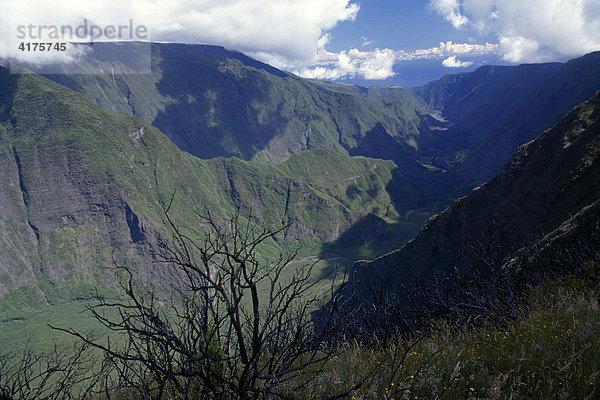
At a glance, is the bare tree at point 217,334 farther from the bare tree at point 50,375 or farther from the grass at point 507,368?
the bare tree at point 50,375

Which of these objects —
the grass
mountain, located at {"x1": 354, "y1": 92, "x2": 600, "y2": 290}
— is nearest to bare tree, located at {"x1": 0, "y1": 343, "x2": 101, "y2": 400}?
the grass

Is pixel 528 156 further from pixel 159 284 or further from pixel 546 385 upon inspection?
pixel 159 284

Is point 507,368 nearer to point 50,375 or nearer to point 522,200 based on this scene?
point 50,375

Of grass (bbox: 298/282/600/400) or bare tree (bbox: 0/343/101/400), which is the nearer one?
grass (bbox: 298/282/600/400)

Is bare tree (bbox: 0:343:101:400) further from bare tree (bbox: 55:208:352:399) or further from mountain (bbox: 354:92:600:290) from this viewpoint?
mountain (bbox: 354:92:600:290)

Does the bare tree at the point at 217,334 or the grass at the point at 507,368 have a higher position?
the bare tree at the point at 217,334

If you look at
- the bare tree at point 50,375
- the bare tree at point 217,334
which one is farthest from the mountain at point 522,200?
the bare tree at point 217,334

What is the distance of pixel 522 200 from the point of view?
2051 inches

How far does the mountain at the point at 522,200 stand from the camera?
4462 cm

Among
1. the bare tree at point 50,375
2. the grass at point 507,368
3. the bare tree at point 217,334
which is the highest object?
the bare tree at point 217,334

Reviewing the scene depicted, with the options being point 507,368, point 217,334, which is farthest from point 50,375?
point 507,368

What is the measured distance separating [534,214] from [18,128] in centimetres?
26178

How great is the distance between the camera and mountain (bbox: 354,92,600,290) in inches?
1757

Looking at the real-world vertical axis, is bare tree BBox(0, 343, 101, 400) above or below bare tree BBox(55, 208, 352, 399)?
below
